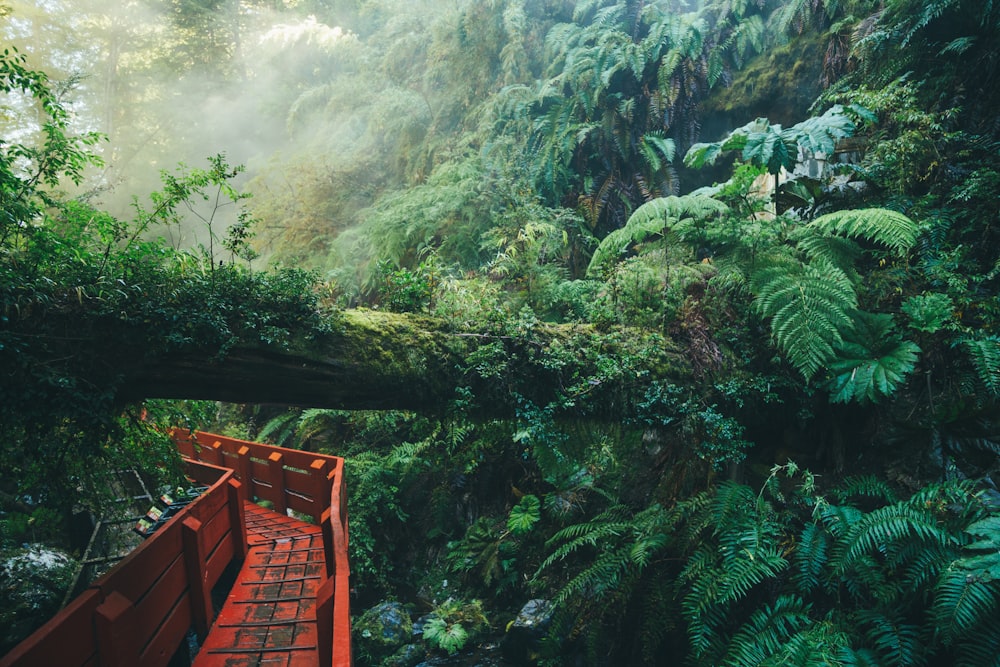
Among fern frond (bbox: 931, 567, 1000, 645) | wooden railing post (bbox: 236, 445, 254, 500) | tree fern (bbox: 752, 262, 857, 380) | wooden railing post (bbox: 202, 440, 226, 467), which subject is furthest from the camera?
wooden railing post (bbox: 202, 440, 226, 467)

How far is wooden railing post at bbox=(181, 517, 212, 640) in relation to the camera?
154 inches

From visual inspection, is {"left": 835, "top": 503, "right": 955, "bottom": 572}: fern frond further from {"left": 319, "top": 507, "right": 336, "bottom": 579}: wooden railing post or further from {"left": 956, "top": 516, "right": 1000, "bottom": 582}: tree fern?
{"left": 319, "top": 507, "right": 336, "bottom": 579}: wooden railing post

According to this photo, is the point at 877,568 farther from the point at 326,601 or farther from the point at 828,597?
the point at 326,601

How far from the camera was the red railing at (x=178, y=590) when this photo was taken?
2336 millimetres

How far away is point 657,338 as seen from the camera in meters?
4.96

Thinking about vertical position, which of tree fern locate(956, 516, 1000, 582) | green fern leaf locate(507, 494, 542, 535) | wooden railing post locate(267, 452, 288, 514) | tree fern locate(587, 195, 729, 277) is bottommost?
tree fern locate(956, 516, 1000, 582)

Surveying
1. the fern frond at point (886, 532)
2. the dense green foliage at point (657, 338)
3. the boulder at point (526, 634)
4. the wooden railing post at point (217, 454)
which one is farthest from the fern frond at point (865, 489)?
the wooden railing post at point (217, 454)

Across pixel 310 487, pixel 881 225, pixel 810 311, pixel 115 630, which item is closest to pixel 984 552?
pixel 810 311

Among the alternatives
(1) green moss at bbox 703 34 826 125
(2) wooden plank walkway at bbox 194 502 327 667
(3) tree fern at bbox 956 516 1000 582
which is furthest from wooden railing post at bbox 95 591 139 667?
(1) green moss at bbox 703 34 826 125

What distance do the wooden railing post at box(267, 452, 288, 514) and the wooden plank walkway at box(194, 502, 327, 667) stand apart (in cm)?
39

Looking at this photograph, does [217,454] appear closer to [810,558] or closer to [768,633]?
[768,633]

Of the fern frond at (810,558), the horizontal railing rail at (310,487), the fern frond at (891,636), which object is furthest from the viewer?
the fern frond at (810,558)

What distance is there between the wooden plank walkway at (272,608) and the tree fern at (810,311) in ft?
13.4

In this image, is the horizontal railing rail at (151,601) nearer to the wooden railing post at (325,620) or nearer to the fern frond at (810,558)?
the wooden railing post at (325,620)
